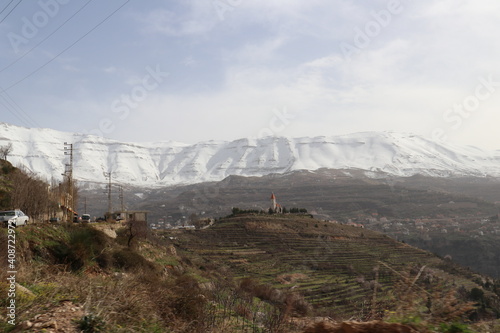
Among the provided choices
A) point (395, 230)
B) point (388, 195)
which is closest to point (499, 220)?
point (395, 230)

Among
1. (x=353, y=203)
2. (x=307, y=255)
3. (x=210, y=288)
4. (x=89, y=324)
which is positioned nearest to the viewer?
(x=89, y=324)

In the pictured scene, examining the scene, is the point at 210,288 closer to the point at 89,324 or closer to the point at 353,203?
the point at 89,324

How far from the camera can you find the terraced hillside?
4503 centimetres

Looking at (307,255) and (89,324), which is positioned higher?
(89,324)

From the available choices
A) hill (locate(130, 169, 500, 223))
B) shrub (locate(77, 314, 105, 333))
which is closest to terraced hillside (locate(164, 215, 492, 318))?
shrub (locate(77, 314, 105, 333))

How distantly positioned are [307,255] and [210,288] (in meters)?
44.8

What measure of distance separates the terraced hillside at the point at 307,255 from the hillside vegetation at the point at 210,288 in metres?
0.29

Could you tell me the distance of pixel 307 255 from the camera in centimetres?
6438

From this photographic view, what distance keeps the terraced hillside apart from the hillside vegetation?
0.29m

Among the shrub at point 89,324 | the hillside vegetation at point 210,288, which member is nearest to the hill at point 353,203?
the hillside vegetation at point 210,288

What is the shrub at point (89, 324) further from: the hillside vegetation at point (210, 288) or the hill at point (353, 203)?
the hill at point (353, 203)

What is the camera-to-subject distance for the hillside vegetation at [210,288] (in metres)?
5.45

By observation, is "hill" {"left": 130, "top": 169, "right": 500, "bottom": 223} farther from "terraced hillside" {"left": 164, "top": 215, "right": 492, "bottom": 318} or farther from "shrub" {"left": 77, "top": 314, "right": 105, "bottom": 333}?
"shrub" {"left": 77, "top": 314, "right": 105, "bottom": 333}

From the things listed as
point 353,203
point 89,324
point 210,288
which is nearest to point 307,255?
point 210,288
